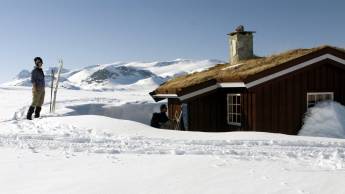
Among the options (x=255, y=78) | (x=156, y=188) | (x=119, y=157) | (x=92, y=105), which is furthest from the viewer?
(x=92, y=105)

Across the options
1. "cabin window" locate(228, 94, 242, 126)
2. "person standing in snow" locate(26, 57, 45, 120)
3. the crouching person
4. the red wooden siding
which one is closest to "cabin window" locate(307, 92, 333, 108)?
the red wooden siding

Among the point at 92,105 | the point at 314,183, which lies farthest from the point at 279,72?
the point at 92,105

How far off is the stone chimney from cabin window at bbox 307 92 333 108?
464cm

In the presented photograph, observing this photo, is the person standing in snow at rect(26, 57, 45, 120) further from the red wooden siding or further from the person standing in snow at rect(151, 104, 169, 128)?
the red wooden siding

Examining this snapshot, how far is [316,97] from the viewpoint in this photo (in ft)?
46.7

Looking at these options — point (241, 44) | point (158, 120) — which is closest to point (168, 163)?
point (158, 120)

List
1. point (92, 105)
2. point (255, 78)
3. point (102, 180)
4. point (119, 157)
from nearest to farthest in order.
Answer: point (102, 180) → point (119, 157) → point (255, 78) → point (92, 105)

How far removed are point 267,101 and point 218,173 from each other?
847 centimetres

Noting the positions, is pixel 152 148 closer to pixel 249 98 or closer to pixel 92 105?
Result: pixel 249 98

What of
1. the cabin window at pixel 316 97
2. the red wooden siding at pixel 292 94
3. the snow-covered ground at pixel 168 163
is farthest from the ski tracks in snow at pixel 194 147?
the cabin window at pixel 316 97

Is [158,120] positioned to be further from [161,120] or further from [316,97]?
[316,97]

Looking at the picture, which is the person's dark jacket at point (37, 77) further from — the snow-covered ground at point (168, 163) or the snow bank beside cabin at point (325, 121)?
the snow bank beside cabin at point (325, 121)

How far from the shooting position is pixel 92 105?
24516 mm

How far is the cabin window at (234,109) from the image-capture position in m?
14.4
